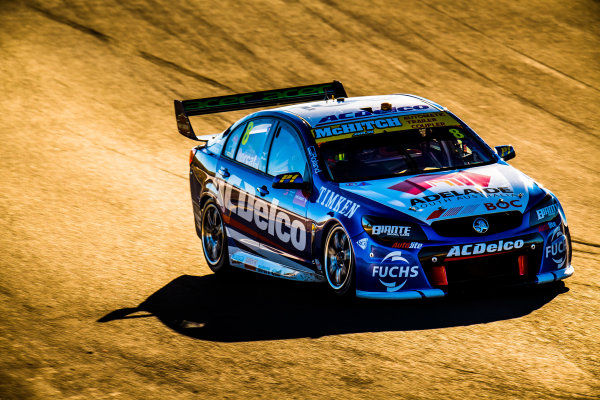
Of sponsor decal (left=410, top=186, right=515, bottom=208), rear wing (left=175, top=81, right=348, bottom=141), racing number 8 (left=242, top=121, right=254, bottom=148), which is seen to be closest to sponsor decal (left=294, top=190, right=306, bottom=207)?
sponsor decal (left=410, top=186, right=515, bottom=208)

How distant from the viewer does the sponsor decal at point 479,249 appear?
279 inches

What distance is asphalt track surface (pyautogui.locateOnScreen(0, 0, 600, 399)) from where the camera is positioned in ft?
19.7

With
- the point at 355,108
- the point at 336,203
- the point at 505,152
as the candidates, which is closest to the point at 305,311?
the point at 336,203

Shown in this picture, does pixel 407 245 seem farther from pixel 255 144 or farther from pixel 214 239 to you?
pixel 214 239

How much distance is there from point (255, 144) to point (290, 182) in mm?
1259

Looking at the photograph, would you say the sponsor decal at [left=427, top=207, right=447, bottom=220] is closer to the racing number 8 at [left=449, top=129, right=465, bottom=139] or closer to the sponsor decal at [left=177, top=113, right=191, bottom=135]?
the racing number 8 at [left=449, top=129, right=465, bottom=139]

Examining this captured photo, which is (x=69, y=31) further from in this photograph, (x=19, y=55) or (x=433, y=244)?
(x=433, y=244)

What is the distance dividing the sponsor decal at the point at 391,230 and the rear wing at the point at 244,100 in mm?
3220

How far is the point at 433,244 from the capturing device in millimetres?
7082

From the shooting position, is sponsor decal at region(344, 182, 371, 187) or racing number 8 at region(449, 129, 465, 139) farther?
racing number 8 at region(449, 129, 465, 139)

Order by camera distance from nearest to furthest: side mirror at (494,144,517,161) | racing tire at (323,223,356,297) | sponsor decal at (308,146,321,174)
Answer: racing tire at (323,223,356,297), sponsor decal at (308,146,321,174), side mirror at (494,144,517,161)

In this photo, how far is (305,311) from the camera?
7.43m

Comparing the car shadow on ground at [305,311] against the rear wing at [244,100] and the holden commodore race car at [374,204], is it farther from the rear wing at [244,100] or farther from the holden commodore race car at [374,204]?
the rear wing at [244,100]

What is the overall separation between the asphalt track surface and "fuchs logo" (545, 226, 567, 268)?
26cm
